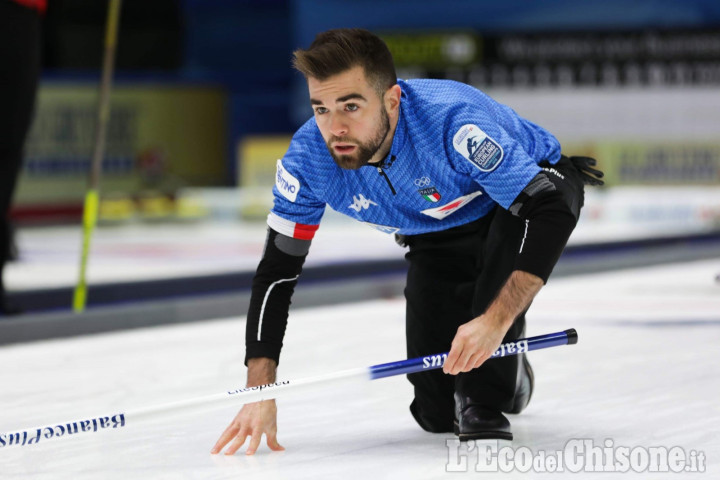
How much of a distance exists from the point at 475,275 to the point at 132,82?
807 cm

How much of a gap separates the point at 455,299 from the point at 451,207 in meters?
0.22

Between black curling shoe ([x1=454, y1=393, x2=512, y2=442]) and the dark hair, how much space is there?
2.03ft

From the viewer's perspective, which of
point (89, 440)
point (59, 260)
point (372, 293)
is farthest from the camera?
point (59, 260)

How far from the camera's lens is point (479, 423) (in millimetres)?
2117

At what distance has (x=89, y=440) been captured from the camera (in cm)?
222

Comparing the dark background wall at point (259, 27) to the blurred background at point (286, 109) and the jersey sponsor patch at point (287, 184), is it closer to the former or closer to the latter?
the blurred background at point (286, 109)

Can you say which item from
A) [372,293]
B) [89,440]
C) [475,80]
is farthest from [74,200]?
[89,440]

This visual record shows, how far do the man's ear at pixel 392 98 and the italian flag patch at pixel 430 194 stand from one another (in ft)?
0.57

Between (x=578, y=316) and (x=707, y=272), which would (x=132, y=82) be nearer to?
(x=707, y=272)

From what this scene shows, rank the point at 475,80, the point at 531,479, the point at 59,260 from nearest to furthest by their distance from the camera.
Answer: the point at 531,479 → the point at 59,260 → the point at 475,80

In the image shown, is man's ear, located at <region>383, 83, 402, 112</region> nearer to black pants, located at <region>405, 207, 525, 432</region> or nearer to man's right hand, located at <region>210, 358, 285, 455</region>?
black pants, located at <region>405, 207, 525, 432</region>

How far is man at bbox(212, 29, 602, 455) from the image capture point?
1.94m

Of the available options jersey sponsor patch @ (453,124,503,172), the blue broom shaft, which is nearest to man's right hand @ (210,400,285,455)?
the blue broom shaft

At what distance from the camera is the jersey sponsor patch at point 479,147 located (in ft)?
6.45
